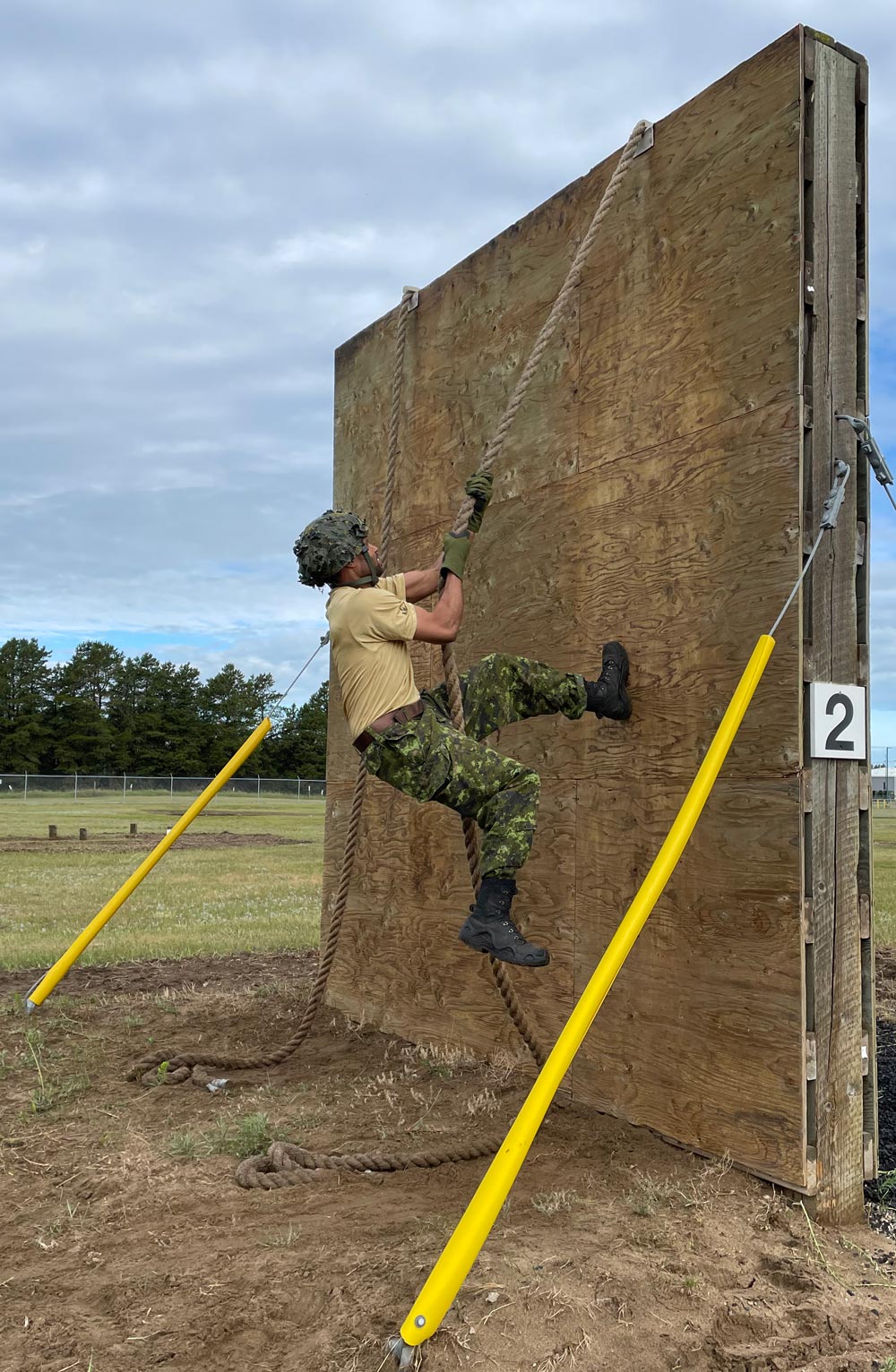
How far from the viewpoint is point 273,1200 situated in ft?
13.5

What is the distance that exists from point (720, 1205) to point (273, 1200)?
65.1 inches

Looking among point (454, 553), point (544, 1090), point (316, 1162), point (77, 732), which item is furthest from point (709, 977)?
point (77, 732)

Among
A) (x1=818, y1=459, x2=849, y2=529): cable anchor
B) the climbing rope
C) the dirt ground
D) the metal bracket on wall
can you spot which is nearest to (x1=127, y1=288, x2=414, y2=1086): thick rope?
the climbing rope

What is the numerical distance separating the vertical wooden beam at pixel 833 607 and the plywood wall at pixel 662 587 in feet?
0.29

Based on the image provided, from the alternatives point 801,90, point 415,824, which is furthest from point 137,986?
point 801,90

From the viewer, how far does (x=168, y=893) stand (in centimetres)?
1473

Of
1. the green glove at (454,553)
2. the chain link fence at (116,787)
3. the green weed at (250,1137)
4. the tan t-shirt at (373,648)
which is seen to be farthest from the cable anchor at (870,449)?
the chain link fence at (116,787)

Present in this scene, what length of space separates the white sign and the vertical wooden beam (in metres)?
0.06

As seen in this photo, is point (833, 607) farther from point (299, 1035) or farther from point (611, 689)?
point (299, 1035)

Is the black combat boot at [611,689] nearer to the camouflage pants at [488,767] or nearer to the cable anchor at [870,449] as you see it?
the camouflage pants at [488,767]

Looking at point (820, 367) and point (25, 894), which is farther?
point (25, 894)

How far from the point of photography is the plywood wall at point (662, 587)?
4160 mm

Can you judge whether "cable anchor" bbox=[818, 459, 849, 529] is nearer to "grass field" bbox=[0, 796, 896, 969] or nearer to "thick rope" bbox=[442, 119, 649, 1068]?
"thick rope" bbox=[442, 119, 649, 1068]

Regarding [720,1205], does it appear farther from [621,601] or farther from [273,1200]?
[621,601]
